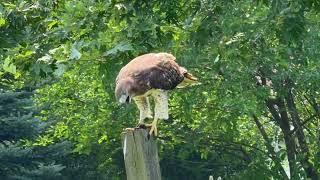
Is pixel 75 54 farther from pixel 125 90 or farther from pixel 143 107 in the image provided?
pixel 125 90

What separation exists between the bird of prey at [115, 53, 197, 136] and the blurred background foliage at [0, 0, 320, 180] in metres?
0.87

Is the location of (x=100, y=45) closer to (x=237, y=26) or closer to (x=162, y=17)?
(x=162, y=17)

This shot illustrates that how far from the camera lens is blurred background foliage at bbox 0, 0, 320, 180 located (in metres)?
5.62

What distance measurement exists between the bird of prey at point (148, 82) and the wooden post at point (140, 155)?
0.08 meters

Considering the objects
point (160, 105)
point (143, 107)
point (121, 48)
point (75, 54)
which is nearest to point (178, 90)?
point (121, 48)

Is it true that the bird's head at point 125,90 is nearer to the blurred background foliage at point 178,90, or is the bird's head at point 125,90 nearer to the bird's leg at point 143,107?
the bird's leg at point 143,107

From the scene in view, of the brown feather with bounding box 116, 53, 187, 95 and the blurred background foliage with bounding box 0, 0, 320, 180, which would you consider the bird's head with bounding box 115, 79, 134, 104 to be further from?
the blurred background foliage with bounding box 0, 0, 320, 180

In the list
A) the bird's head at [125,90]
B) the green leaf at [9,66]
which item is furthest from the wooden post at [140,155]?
the green leaf at [9,66]

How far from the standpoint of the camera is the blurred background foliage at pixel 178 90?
5.62 m

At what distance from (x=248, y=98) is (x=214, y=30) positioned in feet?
12.0

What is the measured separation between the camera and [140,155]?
12.6 feet

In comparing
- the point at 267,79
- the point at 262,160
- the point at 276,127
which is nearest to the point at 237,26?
the point at 267,79

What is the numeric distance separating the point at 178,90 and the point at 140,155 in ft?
20.8

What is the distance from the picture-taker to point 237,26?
727 centimetres
